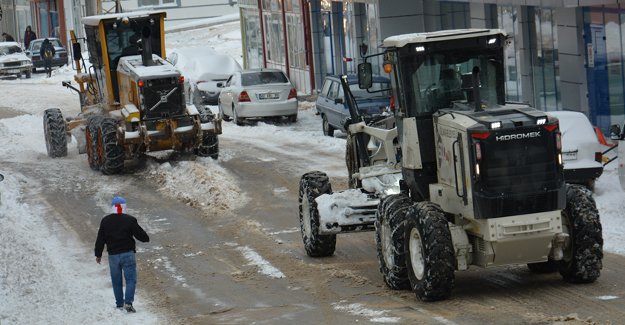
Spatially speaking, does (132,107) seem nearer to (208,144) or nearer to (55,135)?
(208,144)

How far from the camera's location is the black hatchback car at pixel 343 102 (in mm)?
28141

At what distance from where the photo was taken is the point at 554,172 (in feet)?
42.2

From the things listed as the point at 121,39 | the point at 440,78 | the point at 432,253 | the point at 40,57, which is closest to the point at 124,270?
the point at 432,253

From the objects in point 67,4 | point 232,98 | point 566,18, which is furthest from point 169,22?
point 566,18

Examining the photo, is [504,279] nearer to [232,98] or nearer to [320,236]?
[320,236]

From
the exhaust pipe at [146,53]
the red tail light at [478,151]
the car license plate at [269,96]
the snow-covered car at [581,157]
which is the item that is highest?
the exhaust pipe at [146,53]

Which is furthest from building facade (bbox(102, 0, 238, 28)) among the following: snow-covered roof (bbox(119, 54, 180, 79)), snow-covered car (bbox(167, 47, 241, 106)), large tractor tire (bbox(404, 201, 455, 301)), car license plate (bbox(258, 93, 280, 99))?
large tractor tire (bbox(404, 201, 455, 301))

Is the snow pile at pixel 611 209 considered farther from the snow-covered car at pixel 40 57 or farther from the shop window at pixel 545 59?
the snow-covered car at pixel 40 57

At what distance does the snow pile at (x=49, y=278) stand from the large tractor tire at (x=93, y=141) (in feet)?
14.1

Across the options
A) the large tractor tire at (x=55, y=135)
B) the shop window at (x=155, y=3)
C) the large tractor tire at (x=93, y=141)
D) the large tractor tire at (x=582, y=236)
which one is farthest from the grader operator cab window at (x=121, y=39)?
the shop window at (x=155, y=3)

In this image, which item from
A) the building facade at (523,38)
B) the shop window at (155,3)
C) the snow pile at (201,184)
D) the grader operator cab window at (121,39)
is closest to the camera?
the snow pile at (201,184)

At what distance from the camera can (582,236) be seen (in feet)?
43.2

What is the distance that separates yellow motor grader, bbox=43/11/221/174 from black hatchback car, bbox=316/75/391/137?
12.3 feet

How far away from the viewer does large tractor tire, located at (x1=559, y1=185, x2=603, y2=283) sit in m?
13.2
